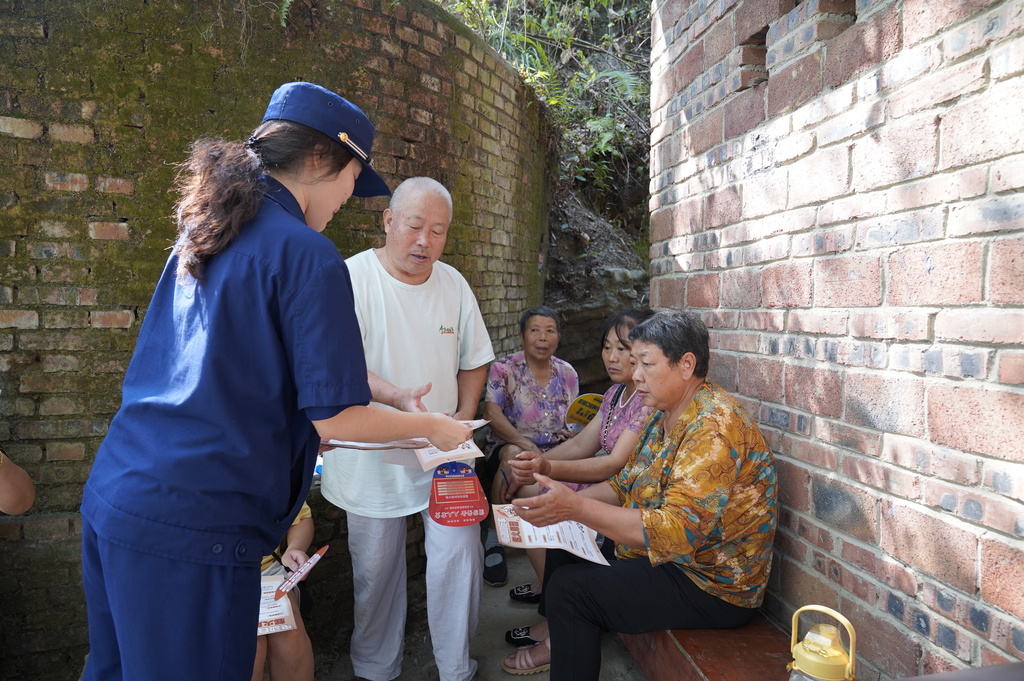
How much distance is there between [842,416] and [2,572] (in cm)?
349

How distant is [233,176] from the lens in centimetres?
152

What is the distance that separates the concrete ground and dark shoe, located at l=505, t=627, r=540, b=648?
33 millimetres

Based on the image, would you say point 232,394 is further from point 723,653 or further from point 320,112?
point 723,653

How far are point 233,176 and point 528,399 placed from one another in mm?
2877

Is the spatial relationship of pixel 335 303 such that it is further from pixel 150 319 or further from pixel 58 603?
pixel 58 603

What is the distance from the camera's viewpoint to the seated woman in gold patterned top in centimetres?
214

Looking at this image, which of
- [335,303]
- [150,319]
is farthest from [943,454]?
[150,319]

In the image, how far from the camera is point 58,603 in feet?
9.64

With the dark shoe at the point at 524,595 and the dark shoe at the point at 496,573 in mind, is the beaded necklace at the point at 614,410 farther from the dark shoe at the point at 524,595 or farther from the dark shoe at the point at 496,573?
the dark shoe at the point at 496,573

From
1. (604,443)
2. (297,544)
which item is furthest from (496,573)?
(297,544)

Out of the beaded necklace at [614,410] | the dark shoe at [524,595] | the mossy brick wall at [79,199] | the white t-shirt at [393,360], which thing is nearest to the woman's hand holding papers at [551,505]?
the white t-shirt at [393,360]

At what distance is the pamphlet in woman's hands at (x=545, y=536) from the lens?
7.85ft

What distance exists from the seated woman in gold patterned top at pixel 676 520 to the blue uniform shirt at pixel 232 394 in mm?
1033

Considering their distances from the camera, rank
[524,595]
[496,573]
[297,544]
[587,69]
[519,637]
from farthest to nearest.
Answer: [587,69]
[496,573]
[524,595]
[519,637]
[297,544]
